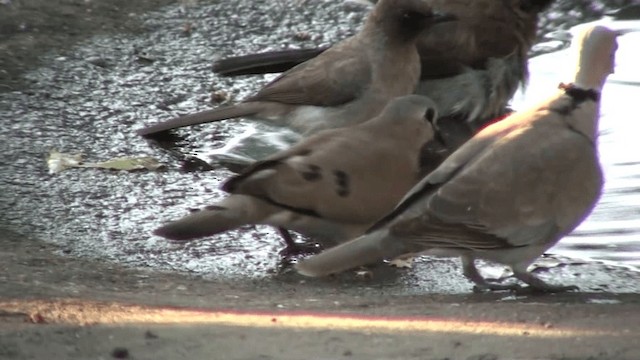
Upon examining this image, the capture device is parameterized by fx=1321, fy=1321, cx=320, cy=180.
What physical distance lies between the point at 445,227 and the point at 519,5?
4169 millimetres

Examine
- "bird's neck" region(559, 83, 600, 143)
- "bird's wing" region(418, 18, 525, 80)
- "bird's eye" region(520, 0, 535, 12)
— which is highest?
"bird's neck" region(559, 83, 600, 143)

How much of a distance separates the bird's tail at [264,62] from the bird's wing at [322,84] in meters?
0.39

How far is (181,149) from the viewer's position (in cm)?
711

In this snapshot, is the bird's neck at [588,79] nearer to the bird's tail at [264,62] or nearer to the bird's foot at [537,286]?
the bird's foot at [537,286]

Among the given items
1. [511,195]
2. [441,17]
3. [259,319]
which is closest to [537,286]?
[511,195]

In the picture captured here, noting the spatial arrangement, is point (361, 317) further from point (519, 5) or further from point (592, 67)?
point (519, 5)

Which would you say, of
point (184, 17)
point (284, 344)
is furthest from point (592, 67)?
point (184, 17)

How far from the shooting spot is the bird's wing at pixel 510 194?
4.88m

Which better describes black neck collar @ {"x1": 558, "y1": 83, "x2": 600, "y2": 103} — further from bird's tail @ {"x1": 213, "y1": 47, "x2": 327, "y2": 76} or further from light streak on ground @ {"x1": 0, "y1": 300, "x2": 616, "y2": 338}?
bird's tail @ {"x1": 213, "y1": 47, "x2": 327, "y2": 76}

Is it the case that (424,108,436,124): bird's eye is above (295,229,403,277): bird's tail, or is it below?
above

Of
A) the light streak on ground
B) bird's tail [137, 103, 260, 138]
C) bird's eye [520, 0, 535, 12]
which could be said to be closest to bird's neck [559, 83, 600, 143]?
the light streak on ground

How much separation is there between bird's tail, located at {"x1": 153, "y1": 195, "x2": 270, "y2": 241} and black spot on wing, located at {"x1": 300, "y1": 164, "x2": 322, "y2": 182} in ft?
0.67

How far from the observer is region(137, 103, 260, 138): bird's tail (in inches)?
279

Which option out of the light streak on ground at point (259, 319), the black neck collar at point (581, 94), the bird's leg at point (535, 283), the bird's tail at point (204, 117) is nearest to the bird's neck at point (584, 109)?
the black neck collar at point (581, 94)
